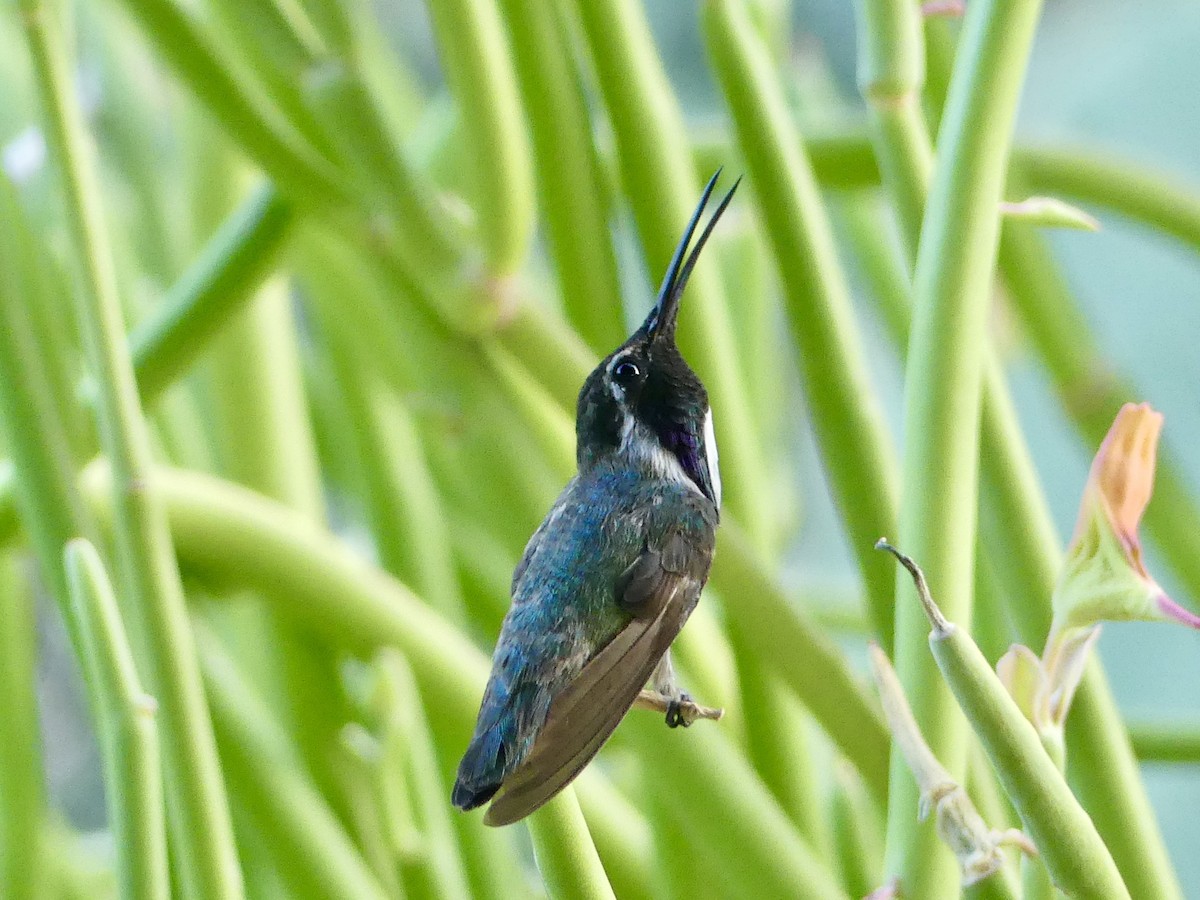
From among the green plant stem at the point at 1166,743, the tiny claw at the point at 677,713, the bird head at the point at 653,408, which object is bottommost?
the green plant stem at the point at 1166,743

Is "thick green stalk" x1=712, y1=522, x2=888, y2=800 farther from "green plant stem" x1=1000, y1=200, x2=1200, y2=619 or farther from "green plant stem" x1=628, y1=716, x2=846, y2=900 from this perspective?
"green plant stem" x1=1000, y1=200, x2=1200, y2=619

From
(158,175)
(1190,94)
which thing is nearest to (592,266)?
(158,175)

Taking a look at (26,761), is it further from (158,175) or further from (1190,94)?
(1190,94)

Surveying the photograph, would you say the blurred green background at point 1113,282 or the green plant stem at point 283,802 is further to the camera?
the blurred green background at point 1113,282

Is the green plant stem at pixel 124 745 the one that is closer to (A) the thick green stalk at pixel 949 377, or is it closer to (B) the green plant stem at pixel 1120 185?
(A) the thick green stalk at pixel 949 377

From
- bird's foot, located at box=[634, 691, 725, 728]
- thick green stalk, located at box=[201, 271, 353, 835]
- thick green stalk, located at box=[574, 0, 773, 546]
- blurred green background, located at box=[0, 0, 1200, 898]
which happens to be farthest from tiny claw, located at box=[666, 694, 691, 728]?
blurred green background, located at box=[0, 0, 1200, 898]

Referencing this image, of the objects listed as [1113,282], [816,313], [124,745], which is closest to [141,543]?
[124,745]

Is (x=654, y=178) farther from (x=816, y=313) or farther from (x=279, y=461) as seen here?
(x=279, y=461)

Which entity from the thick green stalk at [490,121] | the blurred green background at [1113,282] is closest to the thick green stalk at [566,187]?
the thick green stalk at [490,121]
